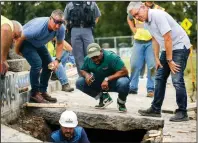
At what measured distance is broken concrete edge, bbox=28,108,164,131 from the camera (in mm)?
5895

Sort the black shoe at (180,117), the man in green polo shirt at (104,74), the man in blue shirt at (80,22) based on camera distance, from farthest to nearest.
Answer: the man in blue shirt at (80,22), the man in green polo shirt at (104,74), the black shoe at (180,117)

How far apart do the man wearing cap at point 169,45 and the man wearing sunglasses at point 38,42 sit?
3.75 ft

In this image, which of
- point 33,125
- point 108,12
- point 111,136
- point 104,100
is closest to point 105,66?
point 104,100

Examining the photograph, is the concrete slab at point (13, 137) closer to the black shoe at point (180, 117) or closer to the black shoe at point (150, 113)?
the black shoe at point (150, 113)

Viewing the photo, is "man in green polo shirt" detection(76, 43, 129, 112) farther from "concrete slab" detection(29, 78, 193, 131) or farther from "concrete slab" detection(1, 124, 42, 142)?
"concrete slab" detection(1, 124, 42, 142)

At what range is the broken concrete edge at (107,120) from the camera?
5895 millimetres

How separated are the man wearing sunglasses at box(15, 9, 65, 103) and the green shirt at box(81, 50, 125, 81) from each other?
544 mm

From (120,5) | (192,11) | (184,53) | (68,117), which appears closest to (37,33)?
(68,117)

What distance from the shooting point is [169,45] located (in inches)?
215

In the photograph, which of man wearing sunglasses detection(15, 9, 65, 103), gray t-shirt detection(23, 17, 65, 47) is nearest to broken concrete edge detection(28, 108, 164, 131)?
man wearing sunglasses detection(15, 9, 65, 103)

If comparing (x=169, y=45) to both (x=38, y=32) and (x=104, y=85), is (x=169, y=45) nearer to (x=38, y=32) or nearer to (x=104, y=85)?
(x=104, y=85)

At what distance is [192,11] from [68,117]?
1110 inches

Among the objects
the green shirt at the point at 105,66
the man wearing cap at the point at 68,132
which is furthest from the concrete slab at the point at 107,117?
the man wearing cap at the point at 68,132

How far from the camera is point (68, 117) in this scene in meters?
5.41
